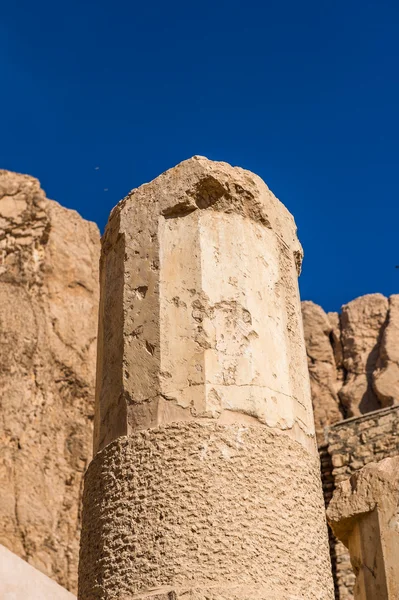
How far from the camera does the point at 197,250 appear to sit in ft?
13.0

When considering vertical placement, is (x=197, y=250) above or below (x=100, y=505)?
above

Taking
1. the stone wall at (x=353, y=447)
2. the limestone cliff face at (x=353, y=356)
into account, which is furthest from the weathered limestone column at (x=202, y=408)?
the limestone cliff face at (x=353, y=356)

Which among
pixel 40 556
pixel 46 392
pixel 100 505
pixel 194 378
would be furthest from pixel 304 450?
pixel 46 392

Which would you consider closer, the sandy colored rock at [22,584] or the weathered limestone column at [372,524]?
the weathered limestone column at [372,524]

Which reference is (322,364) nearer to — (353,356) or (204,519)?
(353,356)

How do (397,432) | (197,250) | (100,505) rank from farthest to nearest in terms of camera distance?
(397,432), (197,250), (100,505)

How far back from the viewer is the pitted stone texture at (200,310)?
3.69 metres

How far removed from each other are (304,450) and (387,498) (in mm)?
987

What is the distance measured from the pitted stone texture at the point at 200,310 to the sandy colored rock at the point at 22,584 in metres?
3.82

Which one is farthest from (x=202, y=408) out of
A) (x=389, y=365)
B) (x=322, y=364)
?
(x=322, y=364)

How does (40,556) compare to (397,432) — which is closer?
(40,556)

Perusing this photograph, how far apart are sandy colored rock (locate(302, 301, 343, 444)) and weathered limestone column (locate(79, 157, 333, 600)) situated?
14815mm

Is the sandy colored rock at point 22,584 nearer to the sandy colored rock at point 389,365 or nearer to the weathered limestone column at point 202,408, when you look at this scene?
the weathered limestone column at point 202,408

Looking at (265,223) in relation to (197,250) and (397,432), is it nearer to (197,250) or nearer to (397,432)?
(197,250)
